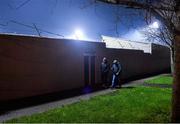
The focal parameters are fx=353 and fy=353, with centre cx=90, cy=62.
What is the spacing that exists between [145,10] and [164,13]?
1.11m

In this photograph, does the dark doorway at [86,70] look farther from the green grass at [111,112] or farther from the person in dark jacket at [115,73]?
the green grass at [111,112]

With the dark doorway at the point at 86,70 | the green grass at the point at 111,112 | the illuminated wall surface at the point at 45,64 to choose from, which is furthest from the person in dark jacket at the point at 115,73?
the green grass at the point at 111,112

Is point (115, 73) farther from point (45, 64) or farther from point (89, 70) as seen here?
point (45, 64)

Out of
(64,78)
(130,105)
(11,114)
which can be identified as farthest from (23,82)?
(130,105)

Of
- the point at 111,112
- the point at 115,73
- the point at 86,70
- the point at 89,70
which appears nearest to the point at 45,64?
the point at 115,73

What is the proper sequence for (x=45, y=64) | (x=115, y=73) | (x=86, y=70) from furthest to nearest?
(x=86, y=70), (x=115, y=73), (x=45, y=64)

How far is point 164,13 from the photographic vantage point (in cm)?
1088

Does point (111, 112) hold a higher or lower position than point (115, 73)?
lower

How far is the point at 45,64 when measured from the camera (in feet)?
63.3

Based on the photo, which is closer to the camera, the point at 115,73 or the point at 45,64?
the point at 45,64

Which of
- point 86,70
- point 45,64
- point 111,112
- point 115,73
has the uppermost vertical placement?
→ point 45,64

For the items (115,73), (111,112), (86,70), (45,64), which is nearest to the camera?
(111,112)

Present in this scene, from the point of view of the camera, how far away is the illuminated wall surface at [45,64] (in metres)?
16.6

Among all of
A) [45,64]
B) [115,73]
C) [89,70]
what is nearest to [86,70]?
[89,70]
